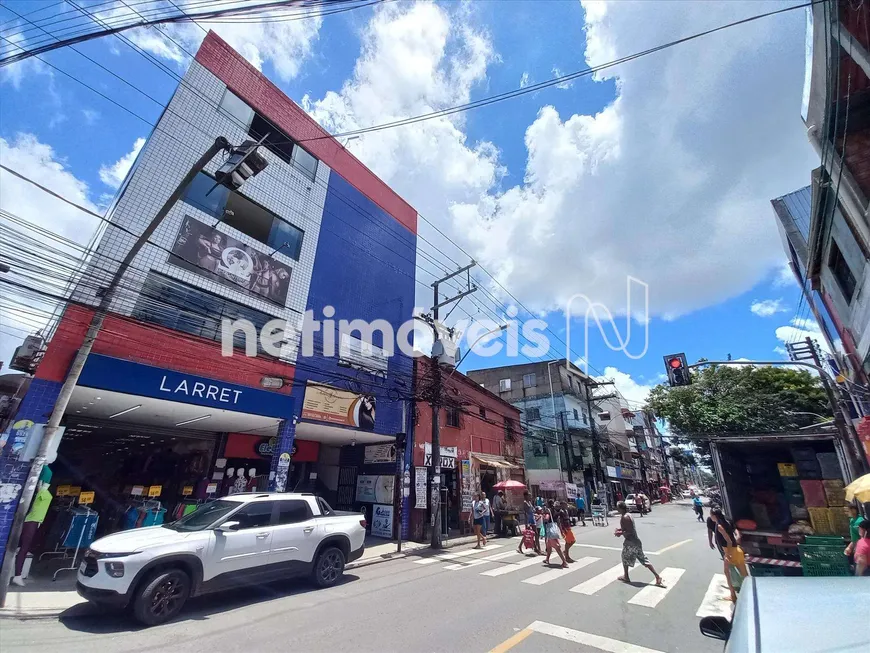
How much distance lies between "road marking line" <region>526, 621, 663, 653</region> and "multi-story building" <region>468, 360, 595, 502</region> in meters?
25.2

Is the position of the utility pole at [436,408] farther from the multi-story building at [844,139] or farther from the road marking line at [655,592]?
the multi-story building at [844,139]

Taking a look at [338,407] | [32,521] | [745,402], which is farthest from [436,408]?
[745,402]

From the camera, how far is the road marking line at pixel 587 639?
4.99m

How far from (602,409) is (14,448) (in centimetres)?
4872

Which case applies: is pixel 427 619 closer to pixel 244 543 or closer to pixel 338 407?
pixel 244 543

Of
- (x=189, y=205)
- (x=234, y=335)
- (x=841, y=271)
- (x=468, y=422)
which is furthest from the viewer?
(x=468, y=422)

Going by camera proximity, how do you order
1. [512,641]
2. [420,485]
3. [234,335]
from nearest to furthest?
[512,641] → [234,335] → [420,485]

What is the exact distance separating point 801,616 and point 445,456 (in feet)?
55.3

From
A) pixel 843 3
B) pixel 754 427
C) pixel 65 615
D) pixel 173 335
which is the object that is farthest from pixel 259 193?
pixel 754 427

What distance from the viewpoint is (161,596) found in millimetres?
5809

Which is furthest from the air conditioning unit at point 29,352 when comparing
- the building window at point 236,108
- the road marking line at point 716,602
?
the road marking line at point 716,602

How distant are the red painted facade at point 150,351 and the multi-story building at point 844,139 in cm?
1555

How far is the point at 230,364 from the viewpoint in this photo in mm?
11695

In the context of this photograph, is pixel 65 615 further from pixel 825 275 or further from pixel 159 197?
pixel 825 275
